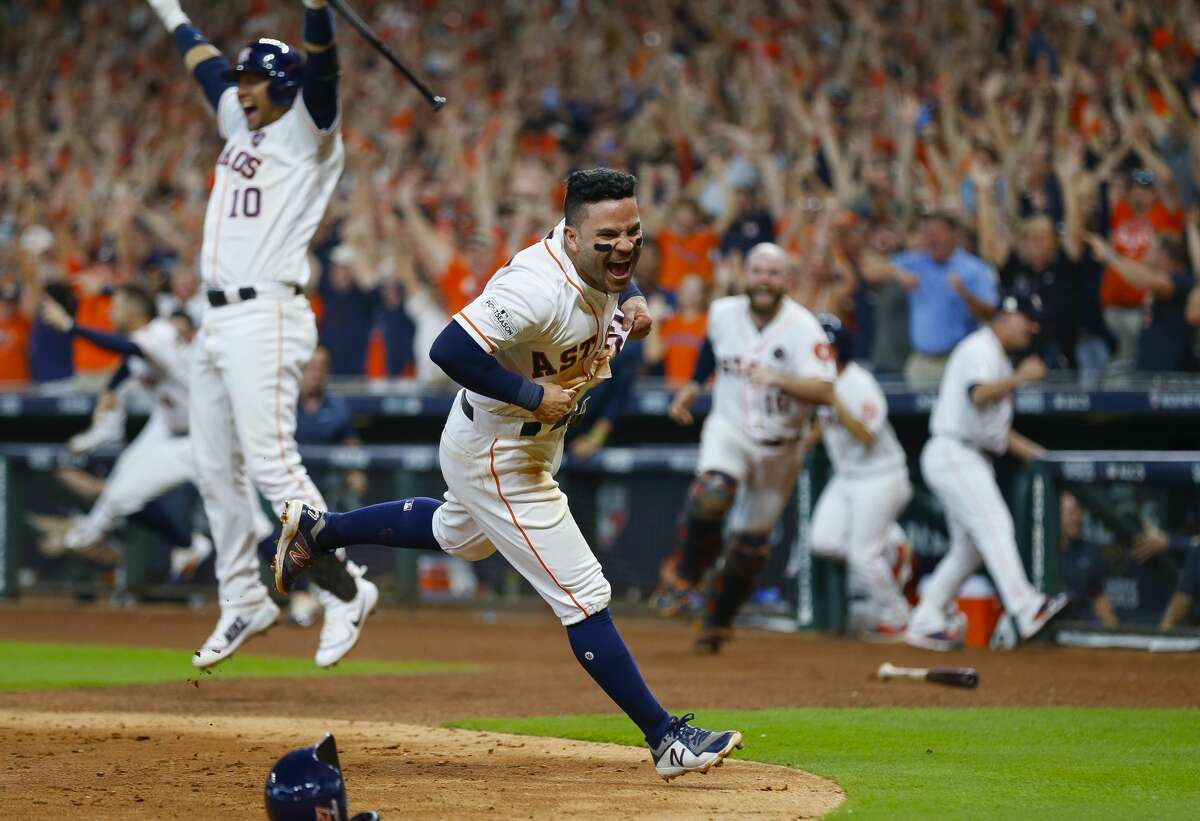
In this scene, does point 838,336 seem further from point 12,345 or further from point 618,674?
point 12,345

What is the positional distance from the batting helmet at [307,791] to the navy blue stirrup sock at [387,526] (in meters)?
1.57

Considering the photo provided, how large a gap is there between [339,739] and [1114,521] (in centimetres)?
577

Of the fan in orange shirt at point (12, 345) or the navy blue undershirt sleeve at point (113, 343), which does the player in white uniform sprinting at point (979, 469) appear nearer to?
the navy blue undershirt sleeve at point (113, 343)

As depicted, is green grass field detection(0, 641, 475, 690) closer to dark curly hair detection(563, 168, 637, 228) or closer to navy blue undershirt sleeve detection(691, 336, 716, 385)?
navy blue undershirt sleeve detection(691, 336, 716, 385)

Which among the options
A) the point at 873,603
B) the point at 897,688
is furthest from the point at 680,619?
the point at 897,688

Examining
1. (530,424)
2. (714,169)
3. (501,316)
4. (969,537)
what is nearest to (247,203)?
(530,424)

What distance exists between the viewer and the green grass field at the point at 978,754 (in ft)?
15.3

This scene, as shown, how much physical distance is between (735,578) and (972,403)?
1924mm

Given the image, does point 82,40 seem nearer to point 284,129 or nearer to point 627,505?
point 627,505

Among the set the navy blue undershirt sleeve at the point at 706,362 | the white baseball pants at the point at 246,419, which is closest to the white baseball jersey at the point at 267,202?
the white baseball pants at the point at 246,419

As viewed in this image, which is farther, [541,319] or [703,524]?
[703,524]

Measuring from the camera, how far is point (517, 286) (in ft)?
16.1

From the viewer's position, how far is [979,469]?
10.2 metres

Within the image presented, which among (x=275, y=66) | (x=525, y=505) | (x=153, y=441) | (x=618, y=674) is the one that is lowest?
(x=618, y=674)
